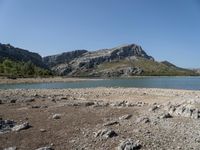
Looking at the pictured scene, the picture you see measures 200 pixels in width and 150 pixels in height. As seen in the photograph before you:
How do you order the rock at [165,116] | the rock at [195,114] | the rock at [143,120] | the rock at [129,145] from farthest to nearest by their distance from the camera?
the rock at [165,116], the rock at [195,114], the rock at [143,120], the rock at [129,145]

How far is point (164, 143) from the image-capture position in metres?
15.0

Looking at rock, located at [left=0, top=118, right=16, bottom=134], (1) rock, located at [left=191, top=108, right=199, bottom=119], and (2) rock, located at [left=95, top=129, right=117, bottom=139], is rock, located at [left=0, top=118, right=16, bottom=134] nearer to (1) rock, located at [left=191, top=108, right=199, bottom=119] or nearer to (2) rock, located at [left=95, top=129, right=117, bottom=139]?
(2) rock, located at [left=95, top=129, right=117, bottom=139]

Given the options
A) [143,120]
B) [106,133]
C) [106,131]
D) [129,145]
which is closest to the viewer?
[129,145]

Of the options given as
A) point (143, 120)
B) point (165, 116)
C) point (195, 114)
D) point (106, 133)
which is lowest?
point (106, 133)

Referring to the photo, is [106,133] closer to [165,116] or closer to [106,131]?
[106,131]

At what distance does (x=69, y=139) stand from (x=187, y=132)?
6.88m

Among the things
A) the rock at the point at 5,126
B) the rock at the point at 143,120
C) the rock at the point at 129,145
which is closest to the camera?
the rock at the point at 129,145

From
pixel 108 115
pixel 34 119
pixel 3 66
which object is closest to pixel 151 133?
pixel 108 115

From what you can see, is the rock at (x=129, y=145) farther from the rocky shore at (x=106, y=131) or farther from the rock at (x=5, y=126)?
the rock at (x=5, y=126)

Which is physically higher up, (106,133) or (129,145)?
(106,133)

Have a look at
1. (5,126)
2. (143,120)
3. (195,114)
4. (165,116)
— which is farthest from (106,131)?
(5,126)

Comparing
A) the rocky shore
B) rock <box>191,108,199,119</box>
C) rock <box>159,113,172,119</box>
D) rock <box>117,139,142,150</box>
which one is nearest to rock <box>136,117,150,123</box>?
the rocky shore

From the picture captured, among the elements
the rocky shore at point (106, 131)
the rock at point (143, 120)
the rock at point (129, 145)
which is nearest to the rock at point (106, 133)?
the rocky shore at point (106, 131)

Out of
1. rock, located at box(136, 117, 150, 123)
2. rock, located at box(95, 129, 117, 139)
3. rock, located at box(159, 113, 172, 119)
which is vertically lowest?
rock, located at box(95, 129, 117, 139)
